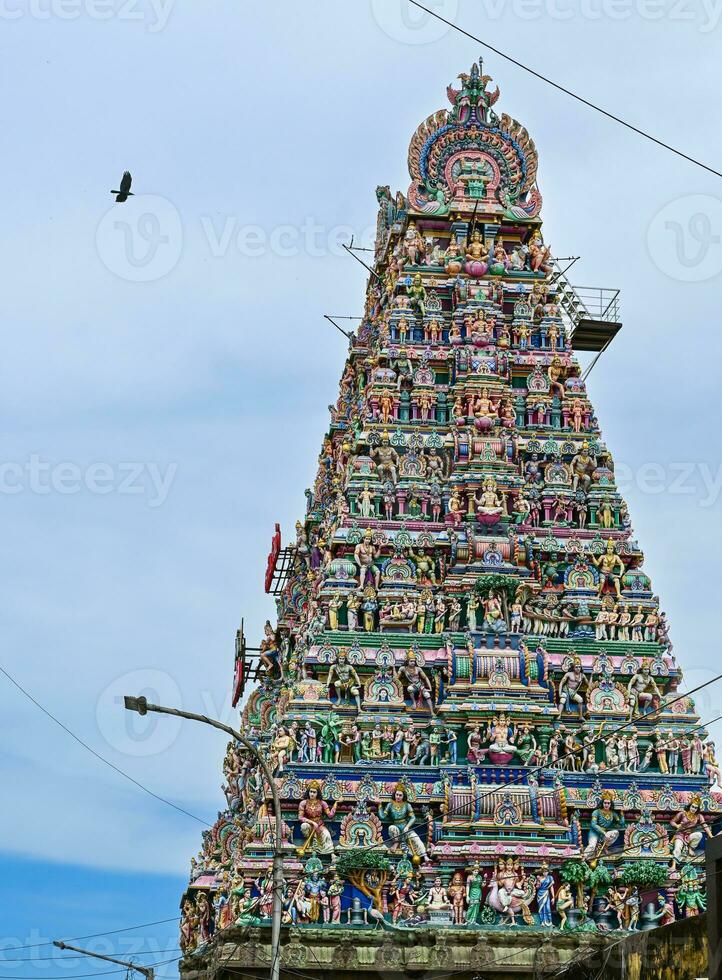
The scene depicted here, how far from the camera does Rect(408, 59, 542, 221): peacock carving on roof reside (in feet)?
212

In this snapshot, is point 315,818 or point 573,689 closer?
point 315,818

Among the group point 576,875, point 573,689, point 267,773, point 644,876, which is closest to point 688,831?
point 644,876

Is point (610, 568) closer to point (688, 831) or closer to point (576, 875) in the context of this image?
point (688, 831)

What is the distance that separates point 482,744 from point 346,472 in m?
11.6

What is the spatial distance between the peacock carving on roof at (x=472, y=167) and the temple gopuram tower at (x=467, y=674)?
81 mm

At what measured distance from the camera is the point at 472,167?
64.9 meters

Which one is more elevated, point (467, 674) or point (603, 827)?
point (467, 674)

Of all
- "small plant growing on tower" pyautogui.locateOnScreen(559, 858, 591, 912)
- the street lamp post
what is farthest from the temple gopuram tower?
the street lamp post

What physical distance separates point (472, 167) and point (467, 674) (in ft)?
65.6

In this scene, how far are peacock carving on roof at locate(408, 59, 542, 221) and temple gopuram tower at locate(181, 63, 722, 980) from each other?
3.2 inches

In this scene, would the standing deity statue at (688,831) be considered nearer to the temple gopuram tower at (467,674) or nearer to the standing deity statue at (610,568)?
the temple gopuram tower at (467,674)

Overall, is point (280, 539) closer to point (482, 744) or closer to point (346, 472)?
point (346, 472)

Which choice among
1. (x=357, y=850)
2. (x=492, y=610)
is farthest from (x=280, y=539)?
(x=357, y=850)

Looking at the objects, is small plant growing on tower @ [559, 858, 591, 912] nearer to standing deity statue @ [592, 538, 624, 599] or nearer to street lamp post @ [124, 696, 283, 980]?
standing deity statue @ [592, 538, 624, 599]
